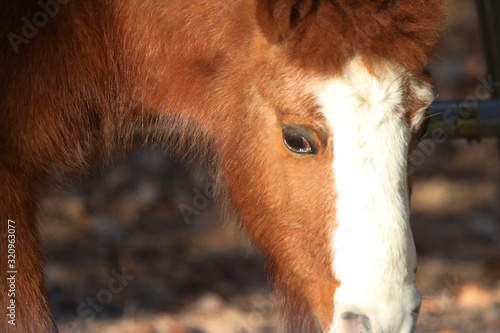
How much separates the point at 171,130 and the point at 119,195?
3.19 meters

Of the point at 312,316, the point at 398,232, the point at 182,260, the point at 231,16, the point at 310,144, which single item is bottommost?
the point at 182,260

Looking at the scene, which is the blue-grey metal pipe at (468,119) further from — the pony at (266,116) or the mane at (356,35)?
the mane at (356,35)

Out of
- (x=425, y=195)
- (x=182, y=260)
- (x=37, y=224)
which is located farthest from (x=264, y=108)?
(x=425, y=195)

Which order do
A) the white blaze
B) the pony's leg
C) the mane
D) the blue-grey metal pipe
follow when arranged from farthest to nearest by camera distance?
the blue-grey metal pipe < the pony's leg < the mane < the white blaze

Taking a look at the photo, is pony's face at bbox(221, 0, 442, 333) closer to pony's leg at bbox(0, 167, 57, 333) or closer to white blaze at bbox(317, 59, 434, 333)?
white blaze at bbox(317, 59, 434, 333)

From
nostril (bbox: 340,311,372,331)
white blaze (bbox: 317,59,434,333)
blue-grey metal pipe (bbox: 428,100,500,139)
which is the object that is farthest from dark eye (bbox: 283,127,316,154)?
blue-grey metal pipe (bbox: 428,100,500,139)

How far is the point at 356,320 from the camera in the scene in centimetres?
301

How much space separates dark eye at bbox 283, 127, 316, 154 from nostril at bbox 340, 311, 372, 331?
56 centimetres

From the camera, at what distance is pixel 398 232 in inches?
117

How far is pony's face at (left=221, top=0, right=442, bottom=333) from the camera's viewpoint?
298 centimetres

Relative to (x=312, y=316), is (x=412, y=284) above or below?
above

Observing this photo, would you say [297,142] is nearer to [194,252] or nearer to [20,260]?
[20,260]

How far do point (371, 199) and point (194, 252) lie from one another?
3493mm

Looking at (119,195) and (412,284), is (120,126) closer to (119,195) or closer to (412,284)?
(412,284)
